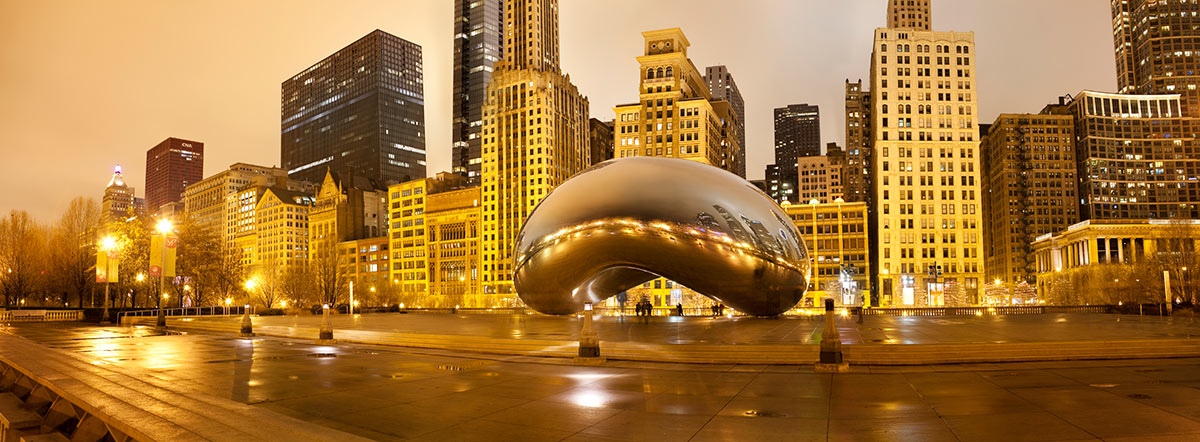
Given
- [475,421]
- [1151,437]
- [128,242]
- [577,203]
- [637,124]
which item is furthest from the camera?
[637,124]

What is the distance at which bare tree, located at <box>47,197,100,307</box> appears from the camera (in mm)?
60625

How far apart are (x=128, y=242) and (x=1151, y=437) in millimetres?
67951

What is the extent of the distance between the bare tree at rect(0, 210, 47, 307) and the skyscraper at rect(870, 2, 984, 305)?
114 meters

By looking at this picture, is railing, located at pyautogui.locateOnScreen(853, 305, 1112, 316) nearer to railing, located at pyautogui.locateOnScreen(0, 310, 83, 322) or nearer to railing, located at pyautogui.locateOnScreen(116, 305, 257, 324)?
railing, located at pyautogui.locateOnScreen(116, 305, 257, 324)

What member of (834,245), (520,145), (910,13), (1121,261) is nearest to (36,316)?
(834,245)

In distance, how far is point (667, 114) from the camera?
143625 mm

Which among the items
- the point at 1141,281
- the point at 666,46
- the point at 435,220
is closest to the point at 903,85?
the point at 666,46

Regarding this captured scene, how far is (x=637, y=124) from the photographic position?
479ft

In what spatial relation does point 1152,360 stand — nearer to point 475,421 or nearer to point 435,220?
point 475,421

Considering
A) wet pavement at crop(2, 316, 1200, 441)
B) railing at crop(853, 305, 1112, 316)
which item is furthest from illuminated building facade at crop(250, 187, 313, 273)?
wet pavement at crop(2, 316, 1200, 441)

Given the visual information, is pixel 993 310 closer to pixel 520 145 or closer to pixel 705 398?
pixel 705 398

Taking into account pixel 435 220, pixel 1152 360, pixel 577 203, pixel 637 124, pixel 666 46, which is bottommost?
pixel 1152 360

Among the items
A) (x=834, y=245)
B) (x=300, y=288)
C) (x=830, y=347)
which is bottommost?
(x=830, y=347)

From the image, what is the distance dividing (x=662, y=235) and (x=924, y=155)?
120m
